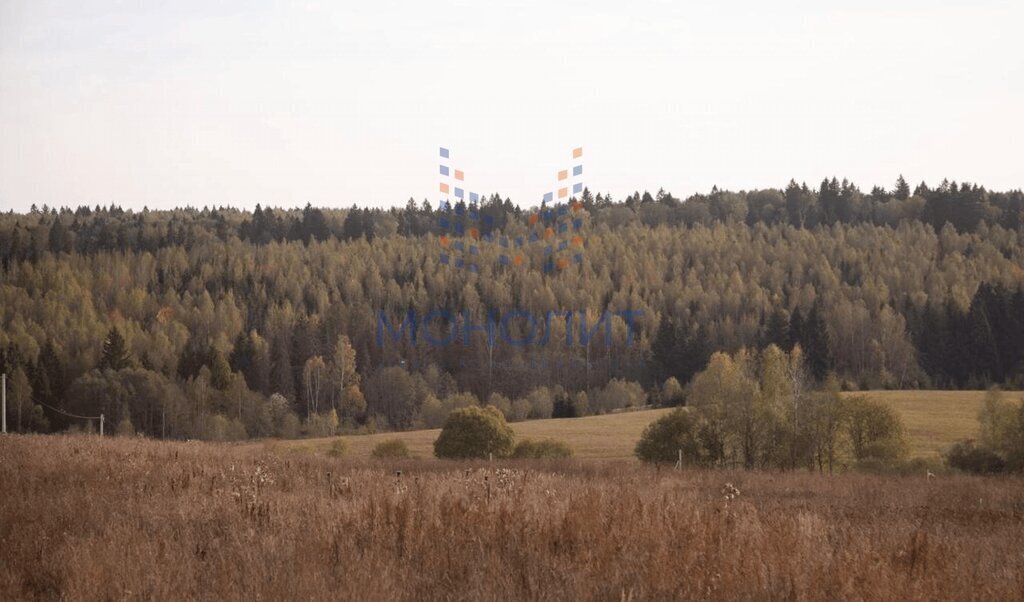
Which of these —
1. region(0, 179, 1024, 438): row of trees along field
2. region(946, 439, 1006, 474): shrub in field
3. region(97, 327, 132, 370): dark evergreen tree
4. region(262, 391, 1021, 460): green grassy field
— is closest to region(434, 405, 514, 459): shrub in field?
region(262, 391, 1021, 460): green grassy field

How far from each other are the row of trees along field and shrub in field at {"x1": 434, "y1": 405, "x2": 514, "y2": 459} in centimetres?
4464

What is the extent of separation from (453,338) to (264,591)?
130200 millimetres

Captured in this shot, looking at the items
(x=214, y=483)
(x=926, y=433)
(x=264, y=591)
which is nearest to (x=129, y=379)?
(x=926, y=433)

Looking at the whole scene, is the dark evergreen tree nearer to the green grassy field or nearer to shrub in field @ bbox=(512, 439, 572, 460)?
the green grassy field

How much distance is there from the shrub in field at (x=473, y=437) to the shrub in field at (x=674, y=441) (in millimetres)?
7633

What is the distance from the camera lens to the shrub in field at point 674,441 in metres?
49.8

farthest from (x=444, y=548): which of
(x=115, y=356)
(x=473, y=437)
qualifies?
(x=115, y=356)

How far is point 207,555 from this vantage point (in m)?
7.72

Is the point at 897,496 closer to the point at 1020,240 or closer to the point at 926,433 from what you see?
the point at 926,433

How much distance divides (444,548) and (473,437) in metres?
44.1

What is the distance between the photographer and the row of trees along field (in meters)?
100

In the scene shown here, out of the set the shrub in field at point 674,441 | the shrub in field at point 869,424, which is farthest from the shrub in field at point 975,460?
the shrub in field at point 674,441

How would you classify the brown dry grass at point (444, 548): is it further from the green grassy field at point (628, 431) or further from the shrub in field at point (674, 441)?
the green grassy field at point (628, 431)

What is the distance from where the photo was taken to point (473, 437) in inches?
2029
